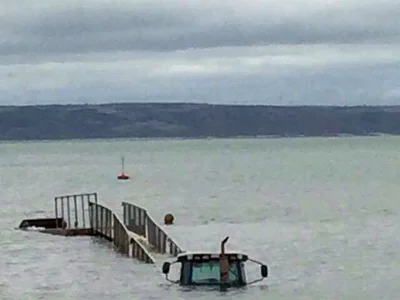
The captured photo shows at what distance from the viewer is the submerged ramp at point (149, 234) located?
171 feet

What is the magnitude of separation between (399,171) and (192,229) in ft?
252

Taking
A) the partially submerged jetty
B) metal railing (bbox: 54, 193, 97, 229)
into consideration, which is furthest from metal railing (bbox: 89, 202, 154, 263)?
metal railing (bbox: 54, 193, 97, 229)

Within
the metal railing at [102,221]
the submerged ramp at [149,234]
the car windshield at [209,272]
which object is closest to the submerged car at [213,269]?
the car windshield at [209,272]

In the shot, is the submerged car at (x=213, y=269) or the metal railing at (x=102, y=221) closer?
the submerged car at (x=213, y=269)

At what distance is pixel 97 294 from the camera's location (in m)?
45.0

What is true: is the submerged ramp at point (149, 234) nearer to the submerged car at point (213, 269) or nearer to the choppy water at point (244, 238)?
the choppy water at point (244, 238)

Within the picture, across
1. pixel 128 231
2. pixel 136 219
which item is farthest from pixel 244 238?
pixel 128 231

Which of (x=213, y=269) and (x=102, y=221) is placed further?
(x=102, y=221)

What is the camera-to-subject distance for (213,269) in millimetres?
41312

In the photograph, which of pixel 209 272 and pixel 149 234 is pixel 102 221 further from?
pixel 209 272

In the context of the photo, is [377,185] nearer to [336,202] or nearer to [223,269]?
[336,202]

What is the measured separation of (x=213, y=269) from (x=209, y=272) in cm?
16

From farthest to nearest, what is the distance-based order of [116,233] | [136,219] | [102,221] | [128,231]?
[102,221], [136,219], [128,231], [116,233]

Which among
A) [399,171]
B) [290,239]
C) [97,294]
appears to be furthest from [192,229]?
[399,171]
